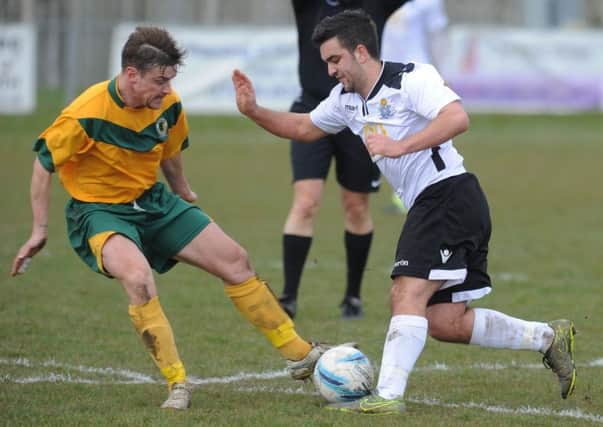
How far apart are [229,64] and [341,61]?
16239 millimetres

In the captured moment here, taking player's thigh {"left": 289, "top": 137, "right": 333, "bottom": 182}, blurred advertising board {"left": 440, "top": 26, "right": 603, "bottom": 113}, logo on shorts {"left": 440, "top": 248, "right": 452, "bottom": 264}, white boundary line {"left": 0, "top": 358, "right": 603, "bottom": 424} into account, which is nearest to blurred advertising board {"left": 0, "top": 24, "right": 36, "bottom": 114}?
blurred advertising board {"left": 440, "top": 26, "right": 603, "bottom": 113}

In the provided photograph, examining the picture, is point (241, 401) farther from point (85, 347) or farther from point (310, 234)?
point (310, 234)

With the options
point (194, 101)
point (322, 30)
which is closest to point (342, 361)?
point (322, 30)

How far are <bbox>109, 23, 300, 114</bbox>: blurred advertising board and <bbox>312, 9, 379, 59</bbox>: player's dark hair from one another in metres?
15.6

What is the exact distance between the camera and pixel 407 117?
200 inches

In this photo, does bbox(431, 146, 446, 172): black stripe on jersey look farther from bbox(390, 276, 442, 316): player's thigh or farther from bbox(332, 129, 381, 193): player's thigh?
bbox(332, 129, 381, 193): player's thigh

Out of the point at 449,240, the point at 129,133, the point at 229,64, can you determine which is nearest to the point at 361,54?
the point at 449,240

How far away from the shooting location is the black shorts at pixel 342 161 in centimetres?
720

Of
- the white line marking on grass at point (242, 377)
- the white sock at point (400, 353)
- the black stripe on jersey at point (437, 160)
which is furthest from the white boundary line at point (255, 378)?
the black stripe on jersey at point (437, 160)

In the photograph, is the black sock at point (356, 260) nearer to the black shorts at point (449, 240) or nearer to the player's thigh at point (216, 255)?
the player's thigh at point (216, 255)

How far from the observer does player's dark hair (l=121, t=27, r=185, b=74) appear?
5074mm

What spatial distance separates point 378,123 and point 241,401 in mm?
1375

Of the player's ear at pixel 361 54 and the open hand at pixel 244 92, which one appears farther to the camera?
the open hand at pixel 244 92

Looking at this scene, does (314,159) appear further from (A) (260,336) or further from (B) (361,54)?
(B) (361,54)
